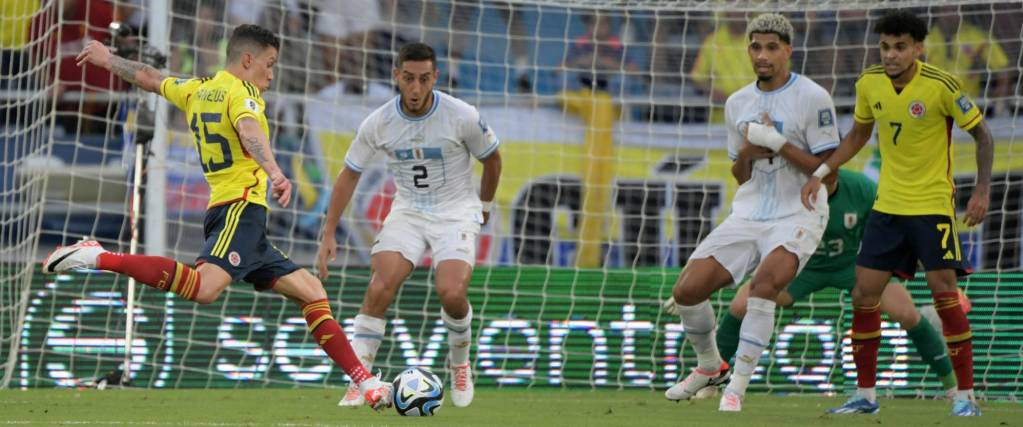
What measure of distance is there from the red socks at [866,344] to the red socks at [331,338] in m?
2.85

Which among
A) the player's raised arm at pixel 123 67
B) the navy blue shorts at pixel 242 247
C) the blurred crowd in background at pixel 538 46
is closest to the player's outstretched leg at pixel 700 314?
the navy blue shorts at pixel 242 247

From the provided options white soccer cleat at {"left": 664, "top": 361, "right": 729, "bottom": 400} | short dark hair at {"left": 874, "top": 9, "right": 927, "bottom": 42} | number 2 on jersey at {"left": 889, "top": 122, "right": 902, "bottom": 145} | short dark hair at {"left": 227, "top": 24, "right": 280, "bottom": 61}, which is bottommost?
white soccer cleat at {"left": 664, "top": 361, "right": 729, "bottom": 400}

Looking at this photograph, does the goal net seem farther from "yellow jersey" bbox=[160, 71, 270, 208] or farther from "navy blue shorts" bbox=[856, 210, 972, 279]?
"yellow jersey" bbox=[160, 71, 270, 208]

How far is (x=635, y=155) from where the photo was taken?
1325 cm

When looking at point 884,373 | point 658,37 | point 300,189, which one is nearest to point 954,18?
point 658,37

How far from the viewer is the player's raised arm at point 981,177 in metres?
7.87

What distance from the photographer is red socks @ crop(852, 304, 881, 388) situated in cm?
851

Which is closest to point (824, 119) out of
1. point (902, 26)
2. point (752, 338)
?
point (902, 26)

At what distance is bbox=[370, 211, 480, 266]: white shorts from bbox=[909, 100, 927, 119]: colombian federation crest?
8.35 ft

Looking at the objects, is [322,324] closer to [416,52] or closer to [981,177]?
[416,52]

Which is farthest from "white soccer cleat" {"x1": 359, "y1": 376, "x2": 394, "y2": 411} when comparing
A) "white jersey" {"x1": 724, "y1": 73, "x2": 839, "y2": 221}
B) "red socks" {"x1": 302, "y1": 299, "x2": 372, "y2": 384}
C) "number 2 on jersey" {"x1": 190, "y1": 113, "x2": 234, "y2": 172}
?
"white jersey" {"x1": 724, "y1": 73, "x2": 839, "y2": 221}

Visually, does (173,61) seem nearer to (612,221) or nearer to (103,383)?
(103,383)

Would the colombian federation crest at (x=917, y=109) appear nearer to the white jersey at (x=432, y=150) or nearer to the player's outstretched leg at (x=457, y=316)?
the white jersey at (x=432, y=150)

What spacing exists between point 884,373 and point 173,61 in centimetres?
589
